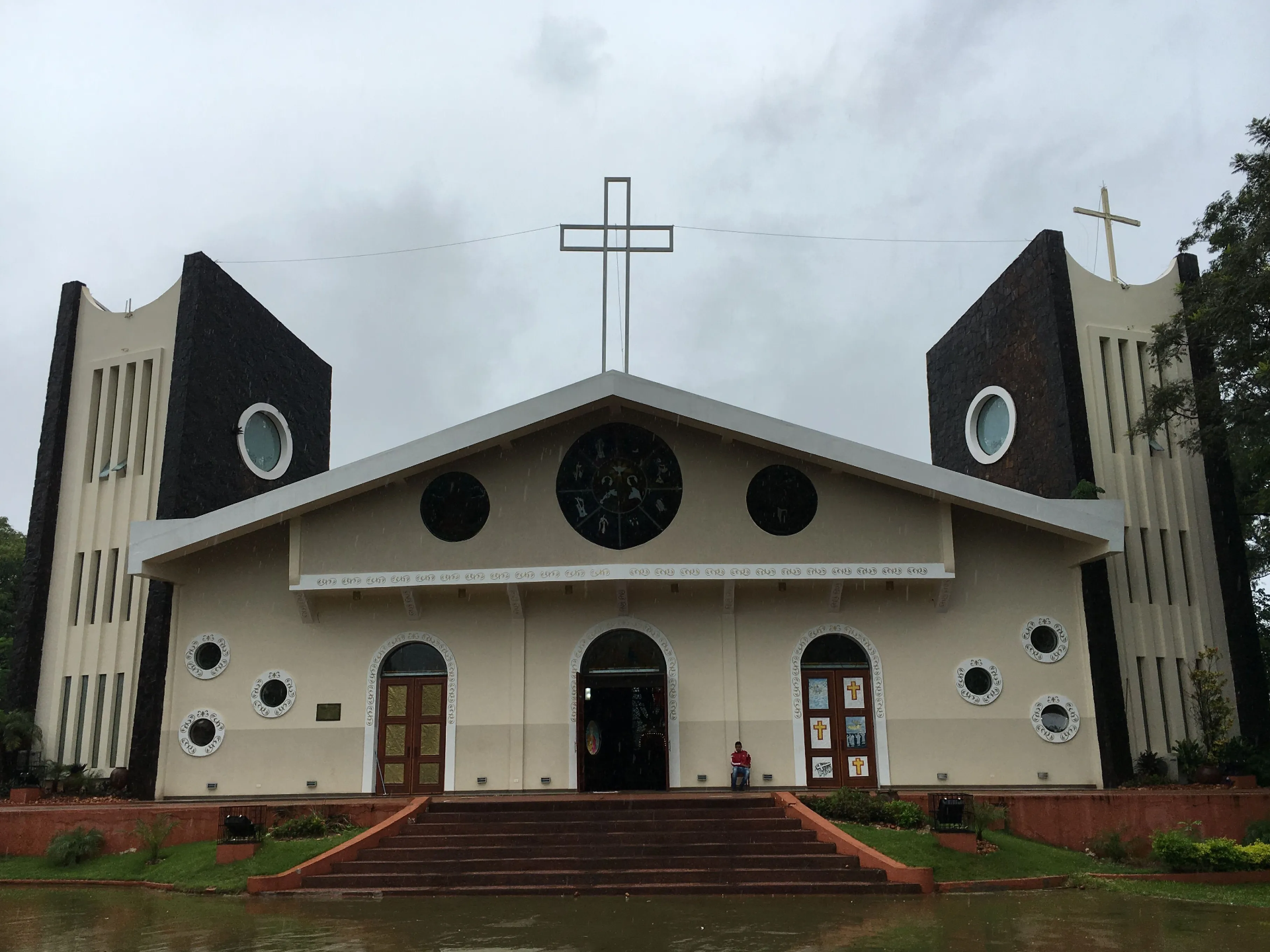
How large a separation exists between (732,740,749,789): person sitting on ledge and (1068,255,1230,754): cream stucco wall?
6446mm

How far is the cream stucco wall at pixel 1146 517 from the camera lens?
728 inches

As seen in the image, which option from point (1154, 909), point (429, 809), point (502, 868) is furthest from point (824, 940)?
point (429, 809)

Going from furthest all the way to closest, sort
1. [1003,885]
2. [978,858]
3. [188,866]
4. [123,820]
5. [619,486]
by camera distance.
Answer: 1. [619,486]
2. [123,820]
3. [188,866]
4. [978,858]
5. [1003,885]

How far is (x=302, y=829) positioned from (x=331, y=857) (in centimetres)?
149

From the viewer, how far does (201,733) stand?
17875mm

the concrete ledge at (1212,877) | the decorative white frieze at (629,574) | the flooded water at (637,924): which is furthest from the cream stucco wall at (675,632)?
the flooded water at (637,924)

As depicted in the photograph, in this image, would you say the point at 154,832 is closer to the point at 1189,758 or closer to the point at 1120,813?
the point at 1120,813

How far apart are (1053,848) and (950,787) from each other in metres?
2.93

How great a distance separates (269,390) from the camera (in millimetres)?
23406

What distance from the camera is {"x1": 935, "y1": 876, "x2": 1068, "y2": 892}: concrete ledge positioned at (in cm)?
1213

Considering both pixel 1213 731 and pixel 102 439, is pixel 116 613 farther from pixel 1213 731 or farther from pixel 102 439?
pixel 1213 731

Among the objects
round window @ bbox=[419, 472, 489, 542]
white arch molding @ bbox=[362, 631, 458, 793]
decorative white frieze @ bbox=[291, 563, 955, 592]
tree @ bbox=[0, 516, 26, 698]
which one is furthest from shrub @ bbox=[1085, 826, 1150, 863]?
tree @ bbox=[0, 516, 26, 698]

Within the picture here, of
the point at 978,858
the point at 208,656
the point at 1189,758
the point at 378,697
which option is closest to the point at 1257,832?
the point at 1189,758

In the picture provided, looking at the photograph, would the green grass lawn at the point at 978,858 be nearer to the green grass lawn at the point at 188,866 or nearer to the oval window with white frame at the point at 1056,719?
the oval window with white frame at the point at 1056,719
